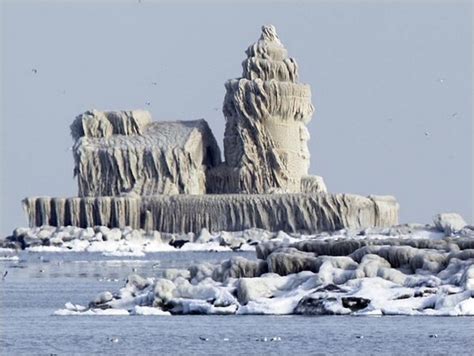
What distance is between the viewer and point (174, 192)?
98312 millimetres

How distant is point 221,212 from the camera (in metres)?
95.9

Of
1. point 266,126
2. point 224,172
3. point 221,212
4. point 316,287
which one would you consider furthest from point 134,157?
point 316,287

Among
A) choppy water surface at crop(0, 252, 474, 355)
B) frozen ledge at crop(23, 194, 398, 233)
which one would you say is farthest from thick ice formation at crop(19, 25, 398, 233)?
choppy water surface at crop(0, 252, 474, 355)

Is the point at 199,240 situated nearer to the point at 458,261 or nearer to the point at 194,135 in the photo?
the point at 194,135

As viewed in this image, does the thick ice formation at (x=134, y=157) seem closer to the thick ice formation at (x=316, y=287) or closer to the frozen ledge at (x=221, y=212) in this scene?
the frozen ledge at (x=221, y=212)

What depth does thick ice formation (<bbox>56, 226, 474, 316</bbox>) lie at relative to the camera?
35344 mm

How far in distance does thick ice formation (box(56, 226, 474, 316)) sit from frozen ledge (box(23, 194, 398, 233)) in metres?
53.0

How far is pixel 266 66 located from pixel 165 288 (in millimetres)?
64577

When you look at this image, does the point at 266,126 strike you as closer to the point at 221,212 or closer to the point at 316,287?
the point at 221,212

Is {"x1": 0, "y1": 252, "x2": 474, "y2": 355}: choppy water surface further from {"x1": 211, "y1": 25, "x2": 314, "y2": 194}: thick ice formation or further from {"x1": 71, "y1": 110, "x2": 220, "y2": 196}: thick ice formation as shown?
{"x1": 211, "y1": 25, "x2": 314, "y2": 194}: thick ice formation

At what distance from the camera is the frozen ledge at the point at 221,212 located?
94.2m

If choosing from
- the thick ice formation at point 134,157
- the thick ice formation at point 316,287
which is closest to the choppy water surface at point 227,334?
the thick ice formation at point 316,287

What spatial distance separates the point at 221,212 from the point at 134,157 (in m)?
6.44

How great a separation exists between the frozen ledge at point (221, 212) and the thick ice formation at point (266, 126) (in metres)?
3.75
